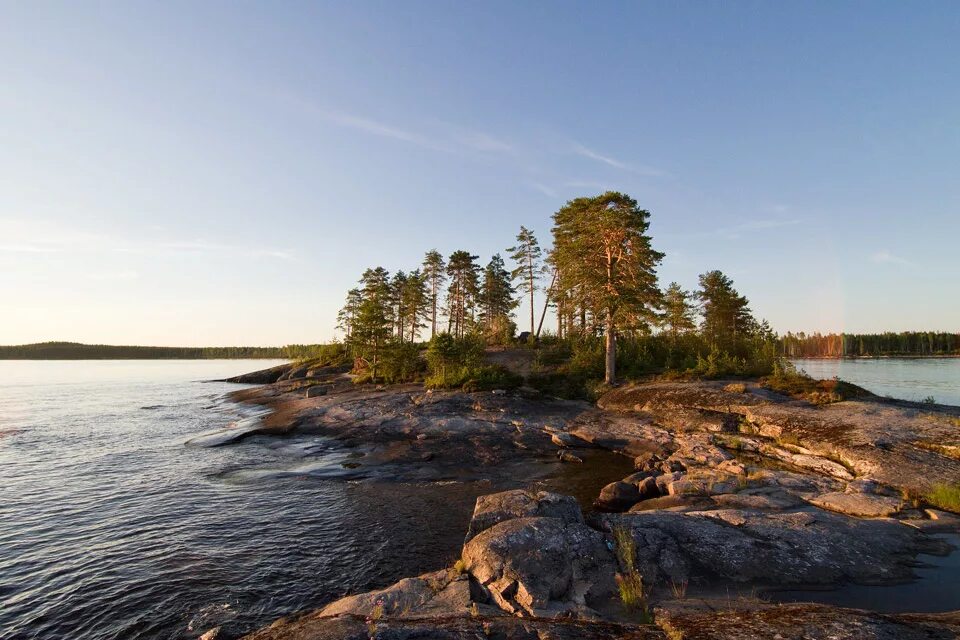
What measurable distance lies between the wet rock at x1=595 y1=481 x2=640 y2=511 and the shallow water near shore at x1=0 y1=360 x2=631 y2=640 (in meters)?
1.12

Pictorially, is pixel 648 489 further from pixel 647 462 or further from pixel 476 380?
pixel 476 380

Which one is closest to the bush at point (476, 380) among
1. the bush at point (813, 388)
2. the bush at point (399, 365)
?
the bush at point (399, 365)

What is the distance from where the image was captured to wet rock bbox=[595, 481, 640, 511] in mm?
12453

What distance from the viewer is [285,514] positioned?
12000mm

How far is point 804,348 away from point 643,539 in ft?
403

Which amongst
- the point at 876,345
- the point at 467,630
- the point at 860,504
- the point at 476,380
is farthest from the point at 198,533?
the point at 876,345

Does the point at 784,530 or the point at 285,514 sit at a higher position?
the point at 784,530

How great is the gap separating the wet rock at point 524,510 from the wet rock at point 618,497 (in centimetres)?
411

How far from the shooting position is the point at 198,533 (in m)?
10.7

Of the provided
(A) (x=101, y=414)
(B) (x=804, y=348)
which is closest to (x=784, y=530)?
(A) (x=101, y=414)

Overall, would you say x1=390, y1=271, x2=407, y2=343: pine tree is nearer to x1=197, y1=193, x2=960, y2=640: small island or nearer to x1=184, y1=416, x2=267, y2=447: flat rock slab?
x1=197, y1=193, x2=960, y2=640: small island

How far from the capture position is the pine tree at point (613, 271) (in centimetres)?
2767

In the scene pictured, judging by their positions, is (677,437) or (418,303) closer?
(677,437)

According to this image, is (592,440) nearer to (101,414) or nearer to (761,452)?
(761,452)
